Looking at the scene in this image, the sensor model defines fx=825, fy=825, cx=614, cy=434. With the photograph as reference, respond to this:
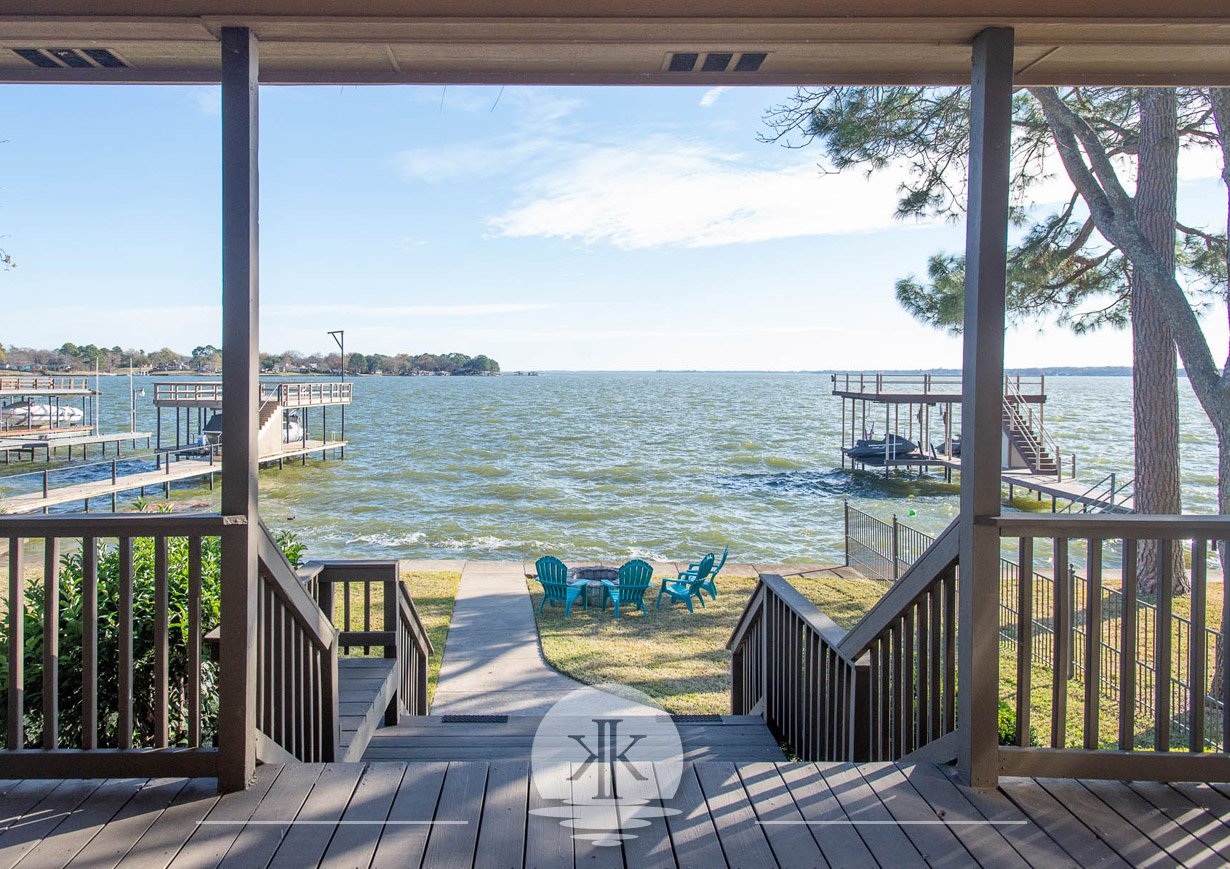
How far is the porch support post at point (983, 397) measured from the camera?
93.1 inches

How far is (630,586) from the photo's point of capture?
9.75m

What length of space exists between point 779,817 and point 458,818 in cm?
86

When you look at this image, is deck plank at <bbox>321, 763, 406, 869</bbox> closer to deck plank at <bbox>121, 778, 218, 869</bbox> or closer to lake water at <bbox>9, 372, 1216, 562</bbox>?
deck plank at <bbox>121, 778, 218, 869</bbox>

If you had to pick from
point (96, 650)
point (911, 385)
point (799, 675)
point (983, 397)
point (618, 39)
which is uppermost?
point (618, 39)

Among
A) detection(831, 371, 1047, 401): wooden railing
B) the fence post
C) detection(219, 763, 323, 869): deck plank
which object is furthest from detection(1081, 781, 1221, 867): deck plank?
detection(831, 371, 1047, 401): wooden railing

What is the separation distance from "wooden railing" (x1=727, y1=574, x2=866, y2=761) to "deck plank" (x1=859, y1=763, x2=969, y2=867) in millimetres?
410

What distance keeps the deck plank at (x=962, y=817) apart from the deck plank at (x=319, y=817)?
160 cm

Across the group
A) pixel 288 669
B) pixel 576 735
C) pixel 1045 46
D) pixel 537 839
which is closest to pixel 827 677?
pixel 576 735

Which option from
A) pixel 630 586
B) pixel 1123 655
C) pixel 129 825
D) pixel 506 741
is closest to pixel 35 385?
pixel 630 586

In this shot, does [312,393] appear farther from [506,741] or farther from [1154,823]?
[1154,823]

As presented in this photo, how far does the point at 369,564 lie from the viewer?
13.2ft

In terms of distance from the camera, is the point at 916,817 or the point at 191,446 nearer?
the point at 916,817

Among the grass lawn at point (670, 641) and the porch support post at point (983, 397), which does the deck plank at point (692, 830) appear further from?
the grass lawn at point (670, 641)

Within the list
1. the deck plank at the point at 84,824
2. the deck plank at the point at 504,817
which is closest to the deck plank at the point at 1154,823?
the deck plank at the point at 504,817
